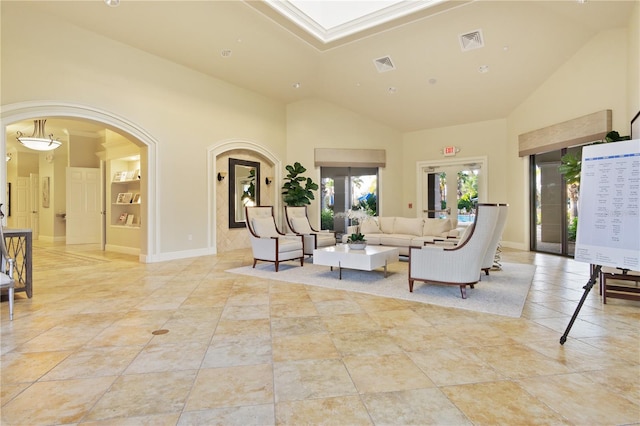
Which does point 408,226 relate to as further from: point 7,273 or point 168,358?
point 7,273

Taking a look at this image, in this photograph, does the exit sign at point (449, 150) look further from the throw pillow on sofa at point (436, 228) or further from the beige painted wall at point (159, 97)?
the beige painted wall at point (159, 97)

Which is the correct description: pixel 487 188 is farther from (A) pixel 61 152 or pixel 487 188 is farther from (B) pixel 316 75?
(A) pixel 61 152

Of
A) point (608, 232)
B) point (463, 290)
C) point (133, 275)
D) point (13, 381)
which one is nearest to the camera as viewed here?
point (13, 381)

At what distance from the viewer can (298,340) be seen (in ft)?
8.96

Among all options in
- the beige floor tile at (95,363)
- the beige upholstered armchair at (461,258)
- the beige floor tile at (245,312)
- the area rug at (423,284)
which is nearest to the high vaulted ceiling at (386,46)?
the beige upholstered armchair at (461,258)

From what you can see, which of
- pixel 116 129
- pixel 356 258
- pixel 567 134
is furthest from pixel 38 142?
pixel 567 134

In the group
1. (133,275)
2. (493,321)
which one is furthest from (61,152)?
(493,321)

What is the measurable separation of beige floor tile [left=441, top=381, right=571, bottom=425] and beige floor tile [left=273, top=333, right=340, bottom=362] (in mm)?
859

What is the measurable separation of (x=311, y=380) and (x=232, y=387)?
470 mm

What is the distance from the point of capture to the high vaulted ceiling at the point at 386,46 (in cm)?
545

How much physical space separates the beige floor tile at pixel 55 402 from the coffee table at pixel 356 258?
314 cm

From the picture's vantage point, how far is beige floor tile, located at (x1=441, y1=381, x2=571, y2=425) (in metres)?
1.70

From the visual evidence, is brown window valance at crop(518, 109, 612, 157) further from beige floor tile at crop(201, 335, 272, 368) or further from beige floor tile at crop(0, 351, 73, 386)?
beige floor tile at crop(0, 351, 73, 386)

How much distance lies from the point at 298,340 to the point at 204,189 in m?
5.58
